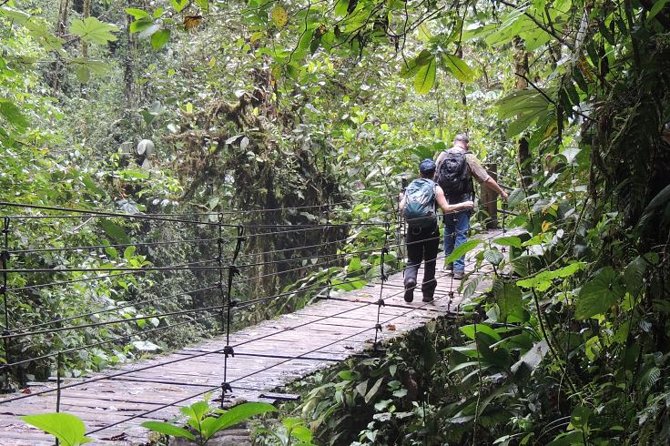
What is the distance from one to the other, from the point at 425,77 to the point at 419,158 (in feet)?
14.9

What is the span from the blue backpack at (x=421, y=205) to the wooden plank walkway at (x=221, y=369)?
54 cm

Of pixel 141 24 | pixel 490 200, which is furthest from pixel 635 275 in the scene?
pixel 490 200

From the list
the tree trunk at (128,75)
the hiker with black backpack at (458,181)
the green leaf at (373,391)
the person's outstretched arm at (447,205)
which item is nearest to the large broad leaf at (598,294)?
the green leaf at (373,391)

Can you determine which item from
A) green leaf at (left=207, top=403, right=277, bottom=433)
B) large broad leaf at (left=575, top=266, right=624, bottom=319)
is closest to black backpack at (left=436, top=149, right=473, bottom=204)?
large broad leaf at (left=575, top=266, right=624, bottom=319)

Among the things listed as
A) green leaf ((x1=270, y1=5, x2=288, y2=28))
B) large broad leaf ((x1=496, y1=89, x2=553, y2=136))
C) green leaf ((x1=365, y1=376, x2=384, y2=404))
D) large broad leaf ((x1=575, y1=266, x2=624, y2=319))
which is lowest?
green leaf ((x1=365, y1=376, x2=384, y2=404))

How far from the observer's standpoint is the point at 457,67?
6.99 ft

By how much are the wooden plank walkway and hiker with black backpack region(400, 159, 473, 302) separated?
0.48 feet

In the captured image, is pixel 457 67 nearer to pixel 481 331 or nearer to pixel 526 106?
pixel 526 106

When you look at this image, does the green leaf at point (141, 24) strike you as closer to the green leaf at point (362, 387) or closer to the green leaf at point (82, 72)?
the green leaf at point (82, 72)

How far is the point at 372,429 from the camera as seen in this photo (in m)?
4.51

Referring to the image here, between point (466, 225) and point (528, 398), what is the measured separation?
217 centimetres

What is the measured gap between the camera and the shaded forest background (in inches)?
73.3

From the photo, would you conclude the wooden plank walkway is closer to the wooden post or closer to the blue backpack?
the blue backpack

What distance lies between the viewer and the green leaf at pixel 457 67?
2.09 m
